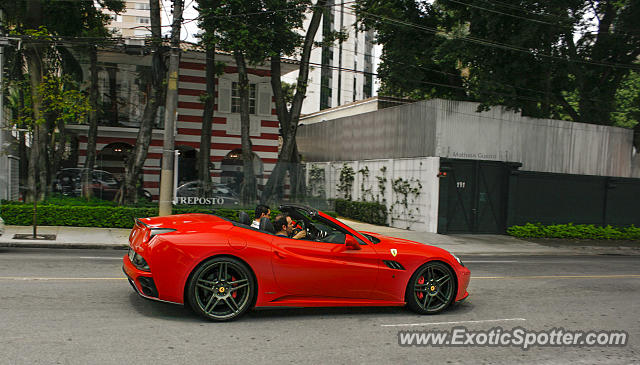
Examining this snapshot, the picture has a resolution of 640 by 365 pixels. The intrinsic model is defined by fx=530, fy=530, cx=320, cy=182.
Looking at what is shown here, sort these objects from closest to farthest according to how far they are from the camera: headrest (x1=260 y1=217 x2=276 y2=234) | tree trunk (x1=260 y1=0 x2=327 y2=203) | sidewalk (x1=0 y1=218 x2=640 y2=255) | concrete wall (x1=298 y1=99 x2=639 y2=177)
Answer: headrest (x1=260 y1=217 x2=276 y2=234) → sidewalk (x1=0 y1=218 x2=640 y2=255) → tree trunk (x1=260 y1=0 x2=327 y2=203) → concrete wall (x1=298 y1=99 x2=639 y2=177)

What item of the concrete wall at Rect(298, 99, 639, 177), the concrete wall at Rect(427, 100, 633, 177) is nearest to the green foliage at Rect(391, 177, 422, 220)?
the concrete wall at Rect(298, 99, 639, 177)

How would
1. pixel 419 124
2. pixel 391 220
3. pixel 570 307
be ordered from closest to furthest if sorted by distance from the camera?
pixel 570 307, pixel 419 124, pixel 391 220

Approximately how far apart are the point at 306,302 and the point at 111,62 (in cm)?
2417

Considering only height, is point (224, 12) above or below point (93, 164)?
above

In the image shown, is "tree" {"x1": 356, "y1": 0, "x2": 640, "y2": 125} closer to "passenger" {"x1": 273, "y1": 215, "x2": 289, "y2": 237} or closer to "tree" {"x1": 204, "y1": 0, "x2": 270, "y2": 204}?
"tree" {"x1": 204, "y1": 0, "x2": 270, "y2": 204}

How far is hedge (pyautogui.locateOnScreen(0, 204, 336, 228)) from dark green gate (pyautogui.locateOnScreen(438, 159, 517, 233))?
11.1 m

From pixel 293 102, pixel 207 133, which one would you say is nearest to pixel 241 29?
pixel 293 102

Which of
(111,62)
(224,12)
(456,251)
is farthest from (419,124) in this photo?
(111,62)

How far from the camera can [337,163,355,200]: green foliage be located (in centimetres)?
2786

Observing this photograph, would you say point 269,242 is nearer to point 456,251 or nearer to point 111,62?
point 456,251

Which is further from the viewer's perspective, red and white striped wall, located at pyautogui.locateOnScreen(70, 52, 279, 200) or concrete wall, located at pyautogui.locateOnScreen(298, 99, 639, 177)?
red and white striped wall, located at pyautogui.locateOnScreen(70, 52, 279, 200)

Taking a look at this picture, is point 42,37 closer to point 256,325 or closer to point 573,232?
point 256,325

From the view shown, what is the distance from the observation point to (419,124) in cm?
2225

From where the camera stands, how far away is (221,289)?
623 cm
